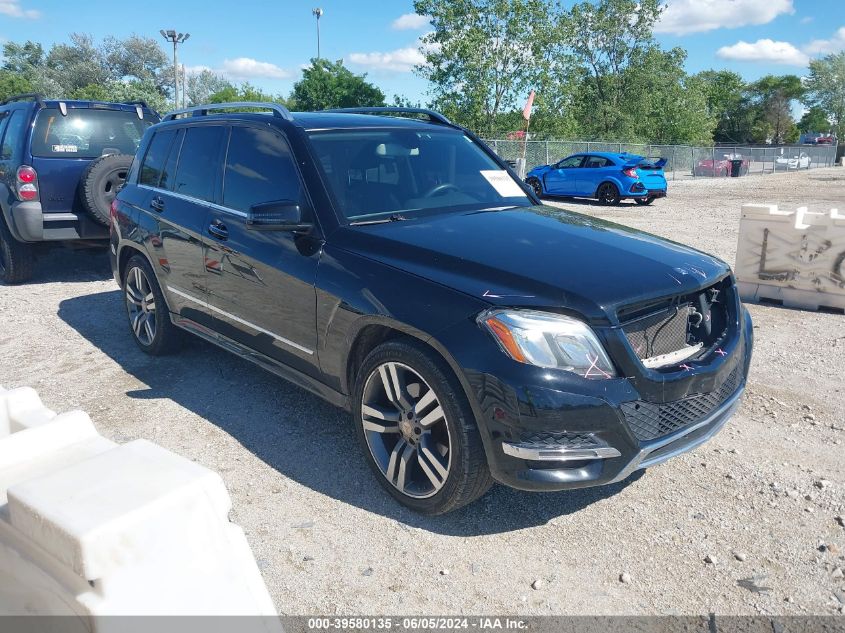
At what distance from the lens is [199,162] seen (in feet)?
16.1

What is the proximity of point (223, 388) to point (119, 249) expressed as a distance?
66.5 inches

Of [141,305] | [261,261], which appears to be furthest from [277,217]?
[141,305]

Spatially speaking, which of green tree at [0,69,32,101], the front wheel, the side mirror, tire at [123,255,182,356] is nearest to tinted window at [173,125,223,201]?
tire at [123,255,182,356]

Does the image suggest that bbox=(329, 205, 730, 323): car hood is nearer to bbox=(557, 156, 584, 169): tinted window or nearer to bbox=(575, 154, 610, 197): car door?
bbox=(575, 154, 610, 197): car door

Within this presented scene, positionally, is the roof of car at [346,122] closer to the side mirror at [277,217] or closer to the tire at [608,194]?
the side mirror at [277,217]

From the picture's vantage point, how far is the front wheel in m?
20.0

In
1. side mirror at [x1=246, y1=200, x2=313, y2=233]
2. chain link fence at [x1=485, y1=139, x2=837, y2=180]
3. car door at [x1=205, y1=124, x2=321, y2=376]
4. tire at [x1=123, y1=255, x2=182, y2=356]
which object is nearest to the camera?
side mirror at [x1=246, y1=200, x2=313, y2=233]

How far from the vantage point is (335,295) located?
11.7 feet

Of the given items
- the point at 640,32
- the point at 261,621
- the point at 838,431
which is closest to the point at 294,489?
the point at 261,621

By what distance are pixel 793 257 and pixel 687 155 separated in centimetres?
3256

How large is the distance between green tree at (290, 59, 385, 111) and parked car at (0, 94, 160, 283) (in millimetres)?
38144

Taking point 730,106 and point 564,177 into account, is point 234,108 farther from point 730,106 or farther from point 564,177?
point 730,106

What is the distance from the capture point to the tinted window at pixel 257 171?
4.07 meters

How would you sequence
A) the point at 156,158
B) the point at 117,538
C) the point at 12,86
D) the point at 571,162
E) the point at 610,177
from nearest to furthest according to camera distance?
the point at 117,538
the point at 156,158
the point at 610,177
the point at 571,162
the point at 12,86
